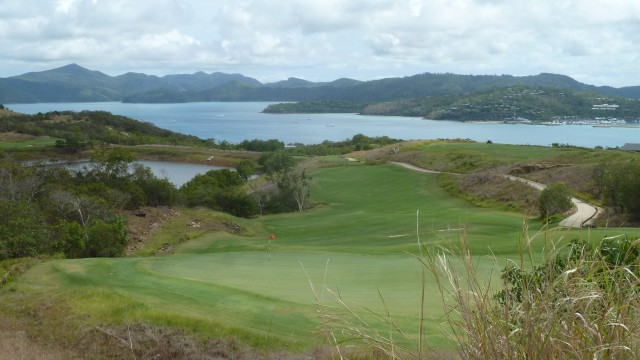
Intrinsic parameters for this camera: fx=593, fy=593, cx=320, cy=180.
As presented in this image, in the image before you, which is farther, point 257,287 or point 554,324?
point 257,287

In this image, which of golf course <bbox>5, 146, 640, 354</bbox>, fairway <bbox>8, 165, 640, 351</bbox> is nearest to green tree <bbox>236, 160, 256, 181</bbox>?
fairway <bbox>8, 165, 640, 351</bbox>

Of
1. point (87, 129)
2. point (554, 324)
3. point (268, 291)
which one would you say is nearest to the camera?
point (554, 324)

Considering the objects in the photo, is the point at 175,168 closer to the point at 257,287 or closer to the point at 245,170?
the point at 245,170

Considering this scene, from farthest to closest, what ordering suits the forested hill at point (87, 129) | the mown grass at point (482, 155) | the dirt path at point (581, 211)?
the forested hill at point (87, 129) < the mown grass at point (482, 155) < the dirt path at point (581, 211)

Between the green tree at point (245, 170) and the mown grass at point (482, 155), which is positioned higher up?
the mown grass at point (482, 155)

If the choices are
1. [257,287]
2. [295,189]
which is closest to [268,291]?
[257,287]

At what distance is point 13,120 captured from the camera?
152 m

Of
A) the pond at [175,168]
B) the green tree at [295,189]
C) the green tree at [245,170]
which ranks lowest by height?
the pond at [175,168]

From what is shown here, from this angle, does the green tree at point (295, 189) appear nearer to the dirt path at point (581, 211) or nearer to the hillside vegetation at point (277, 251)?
the hillside vegetation at point (277, 251)

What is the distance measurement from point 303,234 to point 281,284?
22.6 meters

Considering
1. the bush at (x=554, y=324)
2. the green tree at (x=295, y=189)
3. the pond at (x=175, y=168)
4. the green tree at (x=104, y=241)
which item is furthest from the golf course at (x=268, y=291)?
the pond at (x=175, y=168)

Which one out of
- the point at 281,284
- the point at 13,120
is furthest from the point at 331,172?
the point at 13,120

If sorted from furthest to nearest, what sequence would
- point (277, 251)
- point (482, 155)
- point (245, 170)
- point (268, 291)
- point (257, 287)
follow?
point (245, 170) → point (482, 155) → point (277, 251) → point (257, 287) → point (268, 291)

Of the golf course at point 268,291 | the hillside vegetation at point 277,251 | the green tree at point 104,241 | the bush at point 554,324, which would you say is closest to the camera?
the bush at point 554,324
